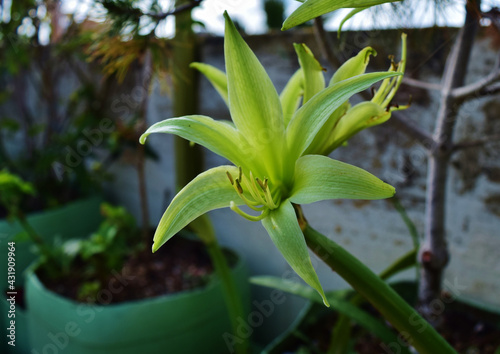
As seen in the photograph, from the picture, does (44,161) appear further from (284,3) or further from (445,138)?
(284,3)

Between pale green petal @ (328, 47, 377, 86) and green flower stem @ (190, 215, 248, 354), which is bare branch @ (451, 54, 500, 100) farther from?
green flower stem @ (190, 215, 248, 354)

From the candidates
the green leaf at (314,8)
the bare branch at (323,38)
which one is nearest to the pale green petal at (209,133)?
the green leaf at (314,8)

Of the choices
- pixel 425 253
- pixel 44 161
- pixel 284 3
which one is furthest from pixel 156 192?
pixel 284 3

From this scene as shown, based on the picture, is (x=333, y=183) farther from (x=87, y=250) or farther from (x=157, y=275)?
(x=157, y=275)

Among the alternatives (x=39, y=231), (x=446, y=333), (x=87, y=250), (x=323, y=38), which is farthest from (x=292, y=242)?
(x=39, y=231)

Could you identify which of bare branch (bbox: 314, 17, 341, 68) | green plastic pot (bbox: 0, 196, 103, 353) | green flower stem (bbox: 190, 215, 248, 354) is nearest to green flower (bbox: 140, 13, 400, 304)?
bare branch (bbox: 314, 17, 341, 68)

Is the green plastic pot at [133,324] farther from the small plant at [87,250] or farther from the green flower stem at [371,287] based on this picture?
the green flower stem at [371,287]
